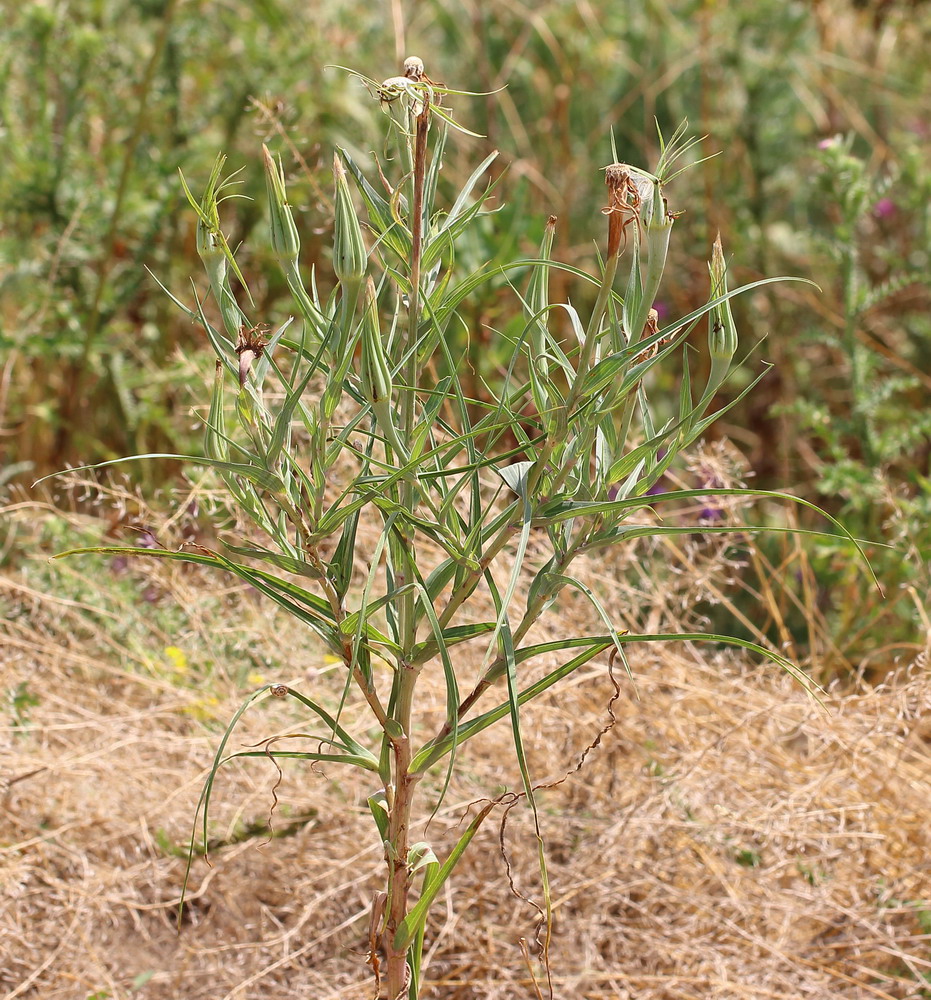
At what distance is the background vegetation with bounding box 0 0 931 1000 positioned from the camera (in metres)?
1.57

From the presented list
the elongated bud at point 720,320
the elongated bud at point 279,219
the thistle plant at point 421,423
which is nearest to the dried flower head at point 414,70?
the thistle plant at point 421,423

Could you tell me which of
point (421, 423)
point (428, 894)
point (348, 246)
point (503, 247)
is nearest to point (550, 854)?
point (428, 894)

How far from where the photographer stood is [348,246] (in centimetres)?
63

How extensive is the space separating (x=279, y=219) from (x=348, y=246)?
44 mm

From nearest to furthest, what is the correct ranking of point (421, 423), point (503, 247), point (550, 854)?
point (421, 423) < point (550, 854) < point (503, 247)

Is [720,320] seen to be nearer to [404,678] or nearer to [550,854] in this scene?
[404,678]

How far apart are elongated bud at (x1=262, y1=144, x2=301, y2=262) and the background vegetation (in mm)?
813

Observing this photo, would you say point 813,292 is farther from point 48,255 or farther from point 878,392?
point 48,255

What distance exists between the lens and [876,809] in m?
1.33

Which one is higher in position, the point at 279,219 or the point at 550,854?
the point at 279,219

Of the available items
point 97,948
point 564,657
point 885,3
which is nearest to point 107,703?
point 97,948

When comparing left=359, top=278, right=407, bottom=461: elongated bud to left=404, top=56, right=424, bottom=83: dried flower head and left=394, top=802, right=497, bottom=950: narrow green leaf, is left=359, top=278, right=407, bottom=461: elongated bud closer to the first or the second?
left=404, top=56, right=424, bottom=83: dried flower head

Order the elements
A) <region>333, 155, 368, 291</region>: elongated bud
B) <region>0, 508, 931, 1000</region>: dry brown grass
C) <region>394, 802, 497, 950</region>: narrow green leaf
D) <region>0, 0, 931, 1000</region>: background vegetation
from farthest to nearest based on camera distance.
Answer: <region>0, 0, 931, 1000</region>: background vegetation < <region>0, 508, 931, 1000</region>: dry brown grass < <region>394, 802, 497, 950</region>: narrow green leaf < <region>333, 155, 368, 291</region>: elongated bud

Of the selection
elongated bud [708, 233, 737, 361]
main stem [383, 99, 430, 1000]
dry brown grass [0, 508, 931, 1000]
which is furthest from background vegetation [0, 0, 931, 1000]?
elongated bud [708, 233, 737, 361]
